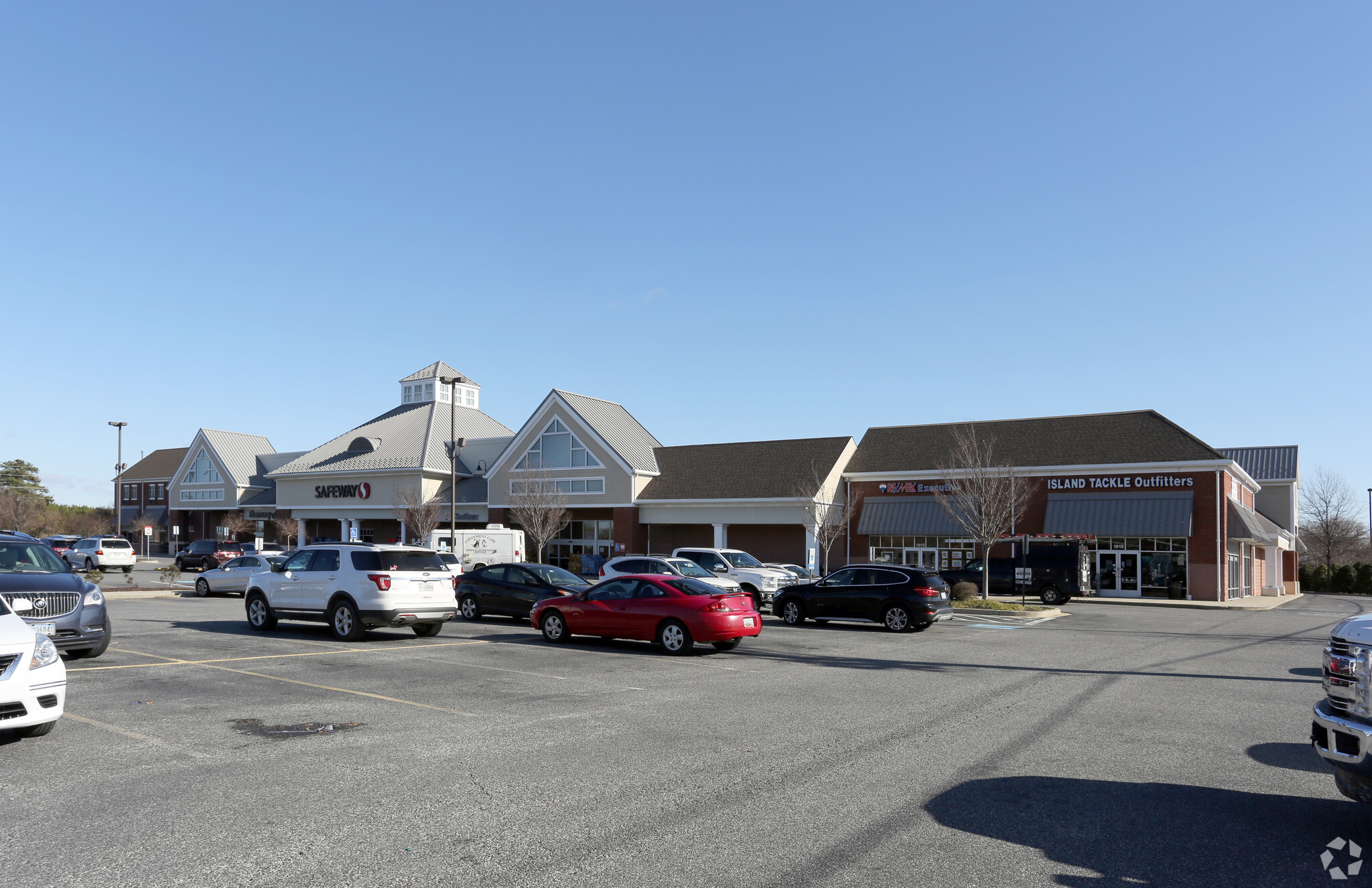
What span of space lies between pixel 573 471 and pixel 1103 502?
86.8ft

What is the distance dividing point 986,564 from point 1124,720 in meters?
21.7

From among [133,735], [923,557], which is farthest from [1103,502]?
[133,735]

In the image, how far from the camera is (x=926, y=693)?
12367 millimetres

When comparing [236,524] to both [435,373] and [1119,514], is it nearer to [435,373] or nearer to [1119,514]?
[435,373]

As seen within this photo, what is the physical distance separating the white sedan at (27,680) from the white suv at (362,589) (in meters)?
8.74

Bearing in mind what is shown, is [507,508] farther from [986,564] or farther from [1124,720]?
[1124,720]

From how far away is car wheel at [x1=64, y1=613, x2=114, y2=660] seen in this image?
44.1ft

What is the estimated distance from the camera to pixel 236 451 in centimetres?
7269

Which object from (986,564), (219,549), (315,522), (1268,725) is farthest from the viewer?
(315,522)

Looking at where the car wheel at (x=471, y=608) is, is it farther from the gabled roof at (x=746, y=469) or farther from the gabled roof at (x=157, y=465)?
the gabled roof at (x=157, y=465)

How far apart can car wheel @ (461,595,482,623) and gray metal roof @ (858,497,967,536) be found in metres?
26.2

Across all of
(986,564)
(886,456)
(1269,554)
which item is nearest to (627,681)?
(986,564)

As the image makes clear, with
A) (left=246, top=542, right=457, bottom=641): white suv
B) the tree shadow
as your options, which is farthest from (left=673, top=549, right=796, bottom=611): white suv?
the tree shadow

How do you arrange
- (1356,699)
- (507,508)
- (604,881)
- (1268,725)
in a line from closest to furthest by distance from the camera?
(604,881), (1356,699), (1268,725), (507,508)
